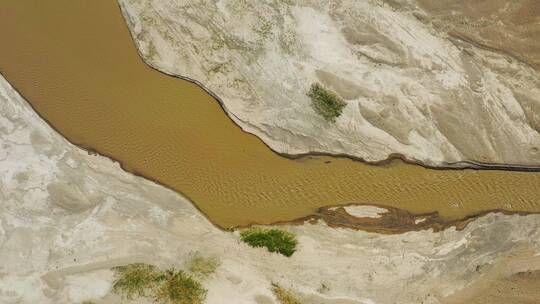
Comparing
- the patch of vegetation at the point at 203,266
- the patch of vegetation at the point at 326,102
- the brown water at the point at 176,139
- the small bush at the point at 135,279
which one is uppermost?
the patch of vegetation at the point at 326,102

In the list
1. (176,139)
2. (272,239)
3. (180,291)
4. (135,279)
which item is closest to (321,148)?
(272,239)

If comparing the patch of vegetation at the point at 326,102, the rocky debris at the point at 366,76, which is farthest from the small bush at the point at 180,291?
the patch of vegetation at the point at 326,102

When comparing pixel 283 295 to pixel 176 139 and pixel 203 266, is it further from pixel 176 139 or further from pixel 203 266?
pixel 176 139

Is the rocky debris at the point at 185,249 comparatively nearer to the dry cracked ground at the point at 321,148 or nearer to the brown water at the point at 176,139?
the dry cracked ground at the point at 321,148

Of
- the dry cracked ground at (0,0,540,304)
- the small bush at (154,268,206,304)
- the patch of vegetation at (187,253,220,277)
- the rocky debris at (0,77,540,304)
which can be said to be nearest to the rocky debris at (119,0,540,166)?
the dry cracked ground at (0,0,540,304)

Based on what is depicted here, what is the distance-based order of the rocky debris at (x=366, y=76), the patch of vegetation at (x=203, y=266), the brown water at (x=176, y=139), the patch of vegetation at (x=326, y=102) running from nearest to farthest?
1. the rocky debris at (x=366, y=76)
2. the patch of vegetation at (x=326, y=102)
3. the patch of vegetation at (x=203, y=266)
4. the brown water at (x=176, y=139)

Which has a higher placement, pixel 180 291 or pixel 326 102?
pixel 326 102

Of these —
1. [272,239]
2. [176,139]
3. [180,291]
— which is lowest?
[180,291]
